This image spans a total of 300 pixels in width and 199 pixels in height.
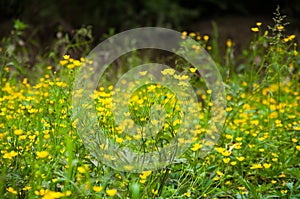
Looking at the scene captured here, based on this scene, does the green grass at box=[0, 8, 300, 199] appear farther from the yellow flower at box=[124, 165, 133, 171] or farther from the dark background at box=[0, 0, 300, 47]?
the dark background at box=[0, 0, 300, 47]

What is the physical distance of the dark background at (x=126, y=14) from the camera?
6.43m

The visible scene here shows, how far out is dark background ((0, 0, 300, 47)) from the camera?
21.1 ft

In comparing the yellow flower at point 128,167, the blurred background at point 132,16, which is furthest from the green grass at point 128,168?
the blurred background at point 132,16

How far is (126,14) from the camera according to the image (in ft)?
22.2

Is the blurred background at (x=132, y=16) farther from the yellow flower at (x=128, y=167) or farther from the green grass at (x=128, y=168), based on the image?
the yellow flower at (x=128, y=167)

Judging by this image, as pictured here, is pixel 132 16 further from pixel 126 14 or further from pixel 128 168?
pixel 128 168

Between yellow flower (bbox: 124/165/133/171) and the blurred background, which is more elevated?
the blurred background

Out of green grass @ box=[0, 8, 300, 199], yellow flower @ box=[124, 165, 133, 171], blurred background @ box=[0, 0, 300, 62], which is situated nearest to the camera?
green grass @ box=[0, 8, 300, 199]

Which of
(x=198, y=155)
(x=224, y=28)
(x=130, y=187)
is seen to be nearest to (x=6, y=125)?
(x=130, y=187)

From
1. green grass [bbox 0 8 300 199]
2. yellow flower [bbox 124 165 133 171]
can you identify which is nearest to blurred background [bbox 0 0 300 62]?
green grass [bbox 0 8 300 199]

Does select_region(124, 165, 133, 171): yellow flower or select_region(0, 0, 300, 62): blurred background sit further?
select_region(0, 0, 300, 62): blurred background

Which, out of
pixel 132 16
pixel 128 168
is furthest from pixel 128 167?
pixel 132 16

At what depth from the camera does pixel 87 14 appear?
6.72 m

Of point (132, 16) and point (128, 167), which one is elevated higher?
point (132, 16)
